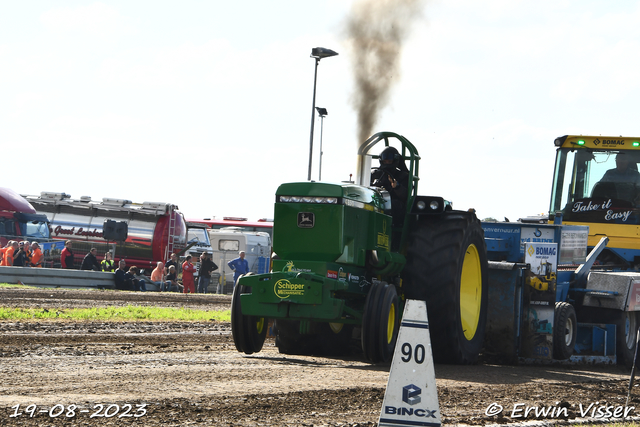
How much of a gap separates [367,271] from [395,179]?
1.32 metres

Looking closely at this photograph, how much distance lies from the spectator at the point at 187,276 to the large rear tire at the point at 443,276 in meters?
17.4

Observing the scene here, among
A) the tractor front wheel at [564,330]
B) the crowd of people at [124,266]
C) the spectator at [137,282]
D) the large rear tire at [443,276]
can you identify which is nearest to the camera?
the large rear tire at [443,276]

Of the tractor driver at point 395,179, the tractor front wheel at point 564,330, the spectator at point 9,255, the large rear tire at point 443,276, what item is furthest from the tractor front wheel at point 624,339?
the spectator at point 9,255

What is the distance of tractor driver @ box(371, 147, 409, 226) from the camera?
33.8 feet

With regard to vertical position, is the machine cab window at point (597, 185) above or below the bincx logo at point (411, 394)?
above

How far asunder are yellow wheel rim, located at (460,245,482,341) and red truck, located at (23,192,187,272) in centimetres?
2105

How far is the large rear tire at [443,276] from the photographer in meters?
9.59

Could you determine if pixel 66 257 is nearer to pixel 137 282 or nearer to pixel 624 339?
pixel 137 282

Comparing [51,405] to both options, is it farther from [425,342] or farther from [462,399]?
[462,399]

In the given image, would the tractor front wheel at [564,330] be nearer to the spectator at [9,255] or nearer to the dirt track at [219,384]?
the dirt track at [219,384]

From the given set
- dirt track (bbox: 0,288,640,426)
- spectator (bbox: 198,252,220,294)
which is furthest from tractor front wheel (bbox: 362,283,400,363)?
spectator (bbox: 198,252,220,294)

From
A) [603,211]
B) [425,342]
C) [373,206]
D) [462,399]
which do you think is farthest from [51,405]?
[603,211]

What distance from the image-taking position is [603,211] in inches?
542

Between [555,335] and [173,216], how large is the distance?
22.0 metres
